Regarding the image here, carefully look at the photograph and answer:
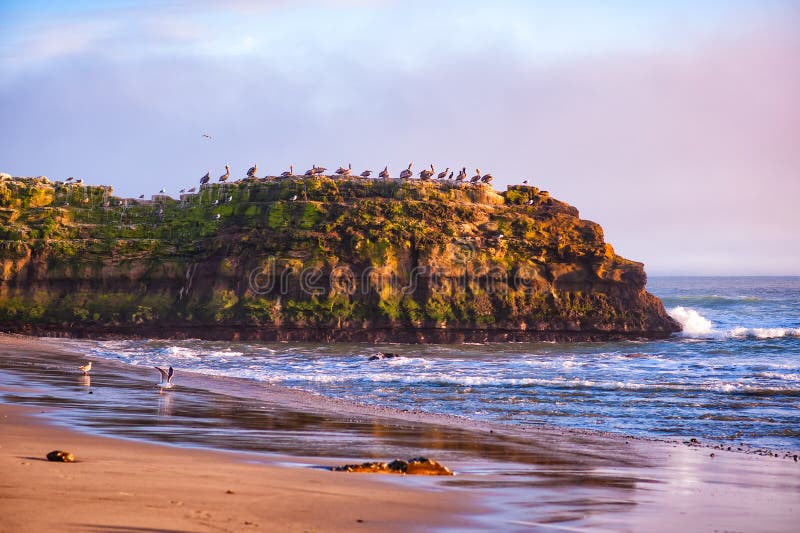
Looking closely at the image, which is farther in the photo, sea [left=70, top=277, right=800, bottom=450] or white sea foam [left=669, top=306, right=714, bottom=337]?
white sea foam [left=669, top=306, right=714, bottom=337]

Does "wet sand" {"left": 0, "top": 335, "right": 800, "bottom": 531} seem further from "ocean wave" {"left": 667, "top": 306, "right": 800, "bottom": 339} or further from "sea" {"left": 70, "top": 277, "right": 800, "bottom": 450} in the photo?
"ocean wave" {"left": 667, "top": 306, "right": 800, "bottom": 339}

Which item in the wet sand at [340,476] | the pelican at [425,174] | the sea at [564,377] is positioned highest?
the pelican at [425,174]

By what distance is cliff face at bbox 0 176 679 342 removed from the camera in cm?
4900

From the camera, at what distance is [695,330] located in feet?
173

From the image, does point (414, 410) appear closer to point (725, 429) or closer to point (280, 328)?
point (725, 429)

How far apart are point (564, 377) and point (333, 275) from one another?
875 inches

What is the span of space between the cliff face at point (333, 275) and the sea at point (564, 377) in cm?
253

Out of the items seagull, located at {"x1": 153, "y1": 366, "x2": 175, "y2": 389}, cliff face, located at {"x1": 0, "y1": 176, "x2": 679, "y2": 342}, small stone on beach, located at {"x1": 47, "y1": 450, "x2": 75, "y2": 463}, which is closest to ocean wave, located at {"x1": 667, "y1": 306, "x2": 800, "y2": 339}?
cliff face, located at {"x1": 0, "y1": 176, "x2": 679, "y2": 342}

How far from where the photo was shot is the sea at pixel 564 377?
20.7m

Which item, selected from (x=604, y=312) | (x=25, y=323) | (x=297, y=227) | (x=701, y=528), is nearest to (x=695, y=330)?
(x=604, y=312)

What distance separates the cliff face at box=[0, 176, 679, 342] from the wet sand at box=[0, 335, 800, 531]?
28569mm

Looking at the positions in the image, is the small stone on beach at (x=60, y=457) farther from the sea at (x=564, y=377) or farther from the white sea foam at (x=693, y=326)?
the white sea foam at (x=693, y=326)

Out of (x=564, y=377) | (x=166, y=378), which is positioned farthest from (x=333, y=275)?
(x=166, y=378)

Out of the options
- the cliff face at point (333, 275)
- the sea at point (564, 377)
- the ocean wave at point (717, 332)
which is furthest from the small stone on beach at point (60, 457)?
the ocean wave at point (717, 332)
